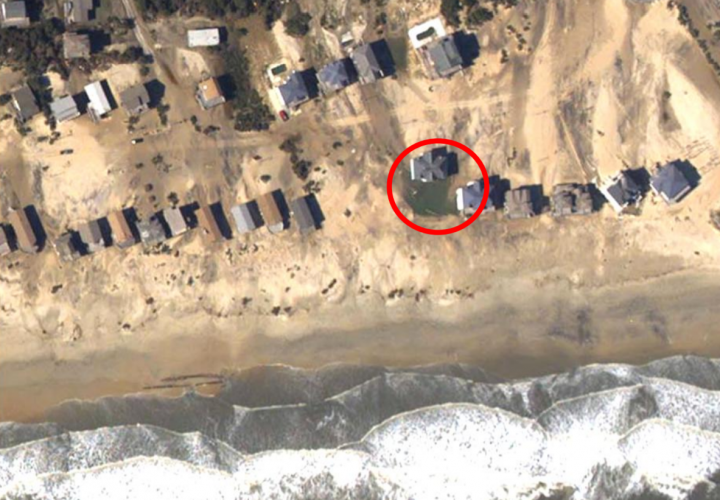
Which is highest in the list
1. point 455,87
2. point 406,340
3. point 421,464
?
point 455,87

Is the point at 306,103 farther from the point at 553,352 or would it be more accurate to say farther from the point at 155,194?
the point at 553,352

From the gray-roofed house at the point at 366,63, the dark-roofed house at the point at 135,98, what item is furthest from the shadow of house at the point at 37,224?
the gray-roofed house at the point at 366,63

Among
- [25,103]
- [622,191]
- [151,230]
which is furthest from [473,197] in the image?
[25,103]

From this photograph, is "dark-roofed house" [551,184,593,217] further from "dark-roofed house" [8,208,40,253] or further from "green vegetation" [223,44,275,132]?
"dark-roofed house" [8,208,40,253]

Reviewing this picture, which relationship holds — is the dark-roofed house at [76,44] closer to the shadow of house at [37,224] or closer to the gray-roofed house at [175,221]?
the shadow of house at [37,224]

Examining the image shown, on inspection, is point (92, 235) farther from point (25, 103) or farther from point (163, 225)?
point (25, 103)

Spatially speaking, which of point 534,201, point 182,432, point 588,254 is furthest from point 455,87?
point 182,432
